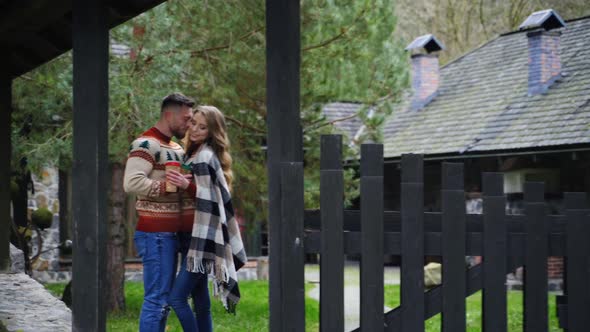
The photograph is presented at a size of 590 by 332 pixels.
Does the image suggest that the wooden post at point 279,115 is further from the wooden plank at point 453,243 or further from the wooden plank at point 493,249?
the wooden plank at point 493,249

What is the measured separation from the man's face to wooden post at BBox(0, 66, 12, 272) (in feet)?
11.4

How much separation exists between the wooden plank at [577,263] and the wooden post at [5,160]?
559 cm

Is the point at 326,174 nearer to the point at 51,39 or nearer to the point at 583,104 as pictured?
the point at 51,39

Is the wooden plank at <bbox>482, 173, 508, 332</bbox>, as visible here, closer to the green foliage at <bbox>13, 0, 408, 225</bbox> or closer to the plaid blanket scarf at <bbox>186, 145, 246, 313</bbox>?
the plaid blanket scarf at <bbox>186, 145, 246, 313</bbox>

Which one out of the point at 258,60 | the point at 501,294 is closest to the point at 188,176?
the point at 501,294

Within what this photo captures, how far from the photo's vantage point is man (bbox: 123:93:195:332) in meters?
5.34

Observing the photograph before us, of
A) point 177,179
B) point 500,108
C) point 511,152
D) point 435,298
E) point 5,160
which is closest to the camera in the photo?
point 435,298

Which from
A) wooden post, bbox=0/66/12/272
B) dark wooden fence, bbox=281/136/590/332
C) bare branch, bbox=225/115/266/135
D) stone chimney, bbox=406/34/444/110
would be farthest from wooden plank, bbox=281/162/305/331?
stone chimney, bbox=406/34/444/110

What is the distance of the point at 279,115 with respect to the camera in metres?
4.12

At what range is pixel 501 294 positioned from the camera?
450 centimetres

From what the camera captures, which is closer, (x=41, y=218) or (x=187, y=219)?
(x=187, y=219)

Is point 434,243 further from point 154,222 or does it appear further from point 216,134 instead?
point 154,222

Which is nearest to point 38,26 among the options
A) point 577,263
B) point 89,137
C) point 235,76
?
point 89,137

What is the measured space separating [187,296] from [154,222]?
0.47 m
